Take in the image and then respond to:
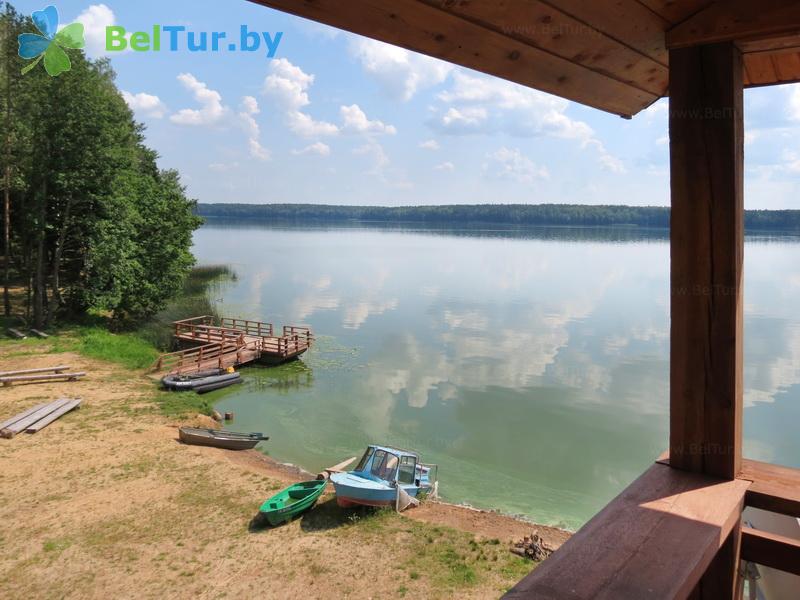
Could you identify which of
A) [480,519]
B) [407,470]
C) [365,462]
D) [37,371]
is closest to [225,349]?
[37,371]

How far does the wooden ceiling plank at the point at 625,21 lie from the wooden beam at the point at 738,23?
0.28 feet

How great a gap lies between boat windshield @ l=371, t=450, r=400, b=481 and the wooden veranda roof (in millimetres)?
8809

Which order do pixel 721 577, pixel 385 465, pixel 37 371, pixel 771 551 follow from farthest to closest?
1. pixel 37 371
2. pixel 385 465
3. pixel 771 551
4. pixel 721 577

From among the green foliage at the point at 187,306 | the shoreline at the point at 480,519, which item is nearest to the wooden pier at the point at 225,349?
the green foliage at the point at 187,306

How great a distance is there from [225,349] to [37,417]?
27.9 feet

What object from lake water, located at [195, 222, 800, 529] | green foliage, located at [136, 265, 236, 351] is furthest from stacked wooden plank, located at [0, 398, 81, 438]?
green foliage, located at [136, 265, 236, 351]

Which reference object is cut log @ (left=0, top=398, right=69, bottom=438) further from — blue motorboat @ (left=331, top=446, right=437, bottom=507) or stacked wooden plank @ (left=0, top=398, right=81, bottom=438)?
blue motorboat @ (left=331, top=446, right=437, bottom=507)

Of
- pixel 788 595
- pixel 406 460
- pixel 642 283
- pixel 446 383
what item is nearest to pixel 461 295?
pixel 642 283

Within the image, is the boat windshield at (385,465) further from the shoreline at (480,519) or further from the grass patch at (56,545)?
the grass patch at (56,545)

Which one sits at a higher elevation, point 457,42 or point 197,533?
point 457,42

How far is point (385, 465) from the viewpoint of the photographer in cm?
1047

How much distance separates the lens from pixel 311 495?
9641 millimetres

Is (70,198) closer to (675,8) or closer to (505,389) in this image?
(505,389)

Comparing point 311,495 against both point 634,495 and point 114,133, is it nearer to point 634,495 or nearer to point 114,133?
point 634,495
